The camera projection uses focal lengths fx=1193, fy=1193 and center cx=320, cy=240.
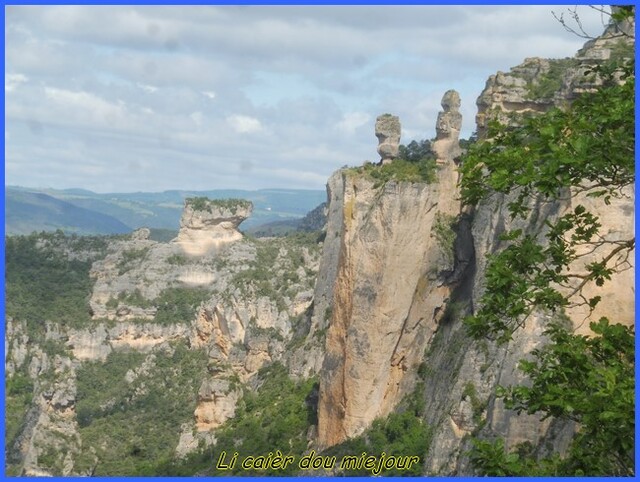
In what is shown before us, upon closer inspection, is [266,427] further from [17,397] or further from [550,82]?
[17,397]

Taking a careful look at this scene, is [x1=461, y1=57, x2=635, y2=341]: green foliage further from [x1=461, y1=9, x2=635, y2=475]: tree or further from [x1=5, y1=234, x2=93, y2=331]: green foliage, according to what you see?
[x1=5, y1=234, x2=93, y2=331]: green foliage

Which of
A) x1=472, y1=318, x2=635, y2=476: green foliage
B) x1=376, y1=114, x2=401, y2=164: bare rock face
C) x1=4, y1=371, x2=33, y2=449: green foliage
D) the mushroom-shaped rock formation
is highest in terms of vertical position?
x1=376, y1=114, x2=401, y2=164: bare rock face

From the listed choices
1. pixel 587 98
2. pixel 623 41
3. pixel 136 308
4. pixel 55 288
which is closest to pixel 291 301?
pixel 136 308

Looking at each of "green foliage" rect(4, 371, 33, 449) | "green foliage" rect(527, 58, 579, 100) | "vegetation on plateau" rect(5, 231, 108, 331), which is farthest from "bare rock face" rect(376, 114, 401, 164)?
"vegetation on plateau" rect(5, 231, 108, 331)

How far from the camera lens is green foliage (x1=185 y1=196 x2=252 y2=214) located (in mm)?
101688

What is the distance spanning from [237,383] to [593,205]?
31.7 meters

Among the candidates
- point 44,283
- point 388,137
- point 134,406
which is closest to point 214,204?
point 44,283

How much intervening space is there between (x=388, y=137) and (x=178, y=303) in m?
54.4

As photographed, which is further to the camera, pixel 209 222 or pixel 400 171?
pixel 209 222

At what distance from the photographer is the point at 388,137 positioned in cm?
4956

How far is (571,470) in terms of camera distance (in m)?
14.2

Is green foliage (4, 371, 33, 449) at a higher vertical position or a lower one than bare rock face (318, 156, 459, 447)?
lower

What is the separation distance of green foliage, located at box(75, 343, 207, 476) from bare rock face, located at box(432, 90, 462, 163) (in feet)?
73.3

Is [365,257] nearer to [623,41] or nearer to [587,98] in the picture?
[623,41]
